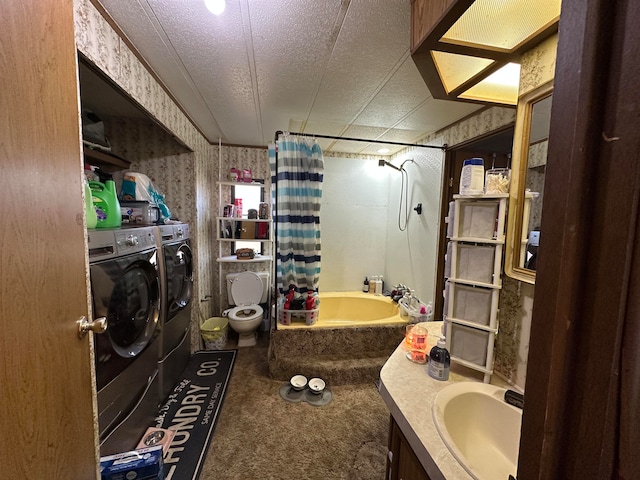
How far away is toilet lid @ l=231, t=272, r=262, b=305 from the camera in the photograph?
3121 millimetres

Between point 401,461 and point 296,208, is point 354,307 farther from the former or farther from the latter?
point 401,461

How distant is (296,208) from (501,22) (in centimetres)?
182

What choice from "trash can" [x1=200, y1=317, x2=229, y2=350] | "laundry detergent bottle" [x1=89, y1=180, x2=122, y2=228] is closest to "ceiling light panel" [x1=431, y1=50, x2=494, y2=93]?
"laundry detergent bottle" [x1=89, y1=180, x2=122, y2=228]

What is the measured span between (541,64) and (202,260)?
2.98 meters

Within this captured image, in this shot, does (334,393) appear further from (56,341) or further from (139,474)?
(56,341)

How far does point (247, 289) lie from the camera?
3164mm

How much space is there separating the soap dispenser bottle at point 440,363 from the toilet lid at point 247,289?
2401 mm

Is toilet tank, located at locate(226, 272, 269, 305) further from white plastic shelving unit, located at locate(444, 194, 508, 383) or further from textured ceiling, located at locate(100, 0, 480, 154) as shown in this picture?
white plastic shelving unit, located at locate(444, 194, 508, 383)

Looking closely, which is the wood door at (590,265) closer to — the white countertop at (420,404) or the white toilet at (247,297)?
the white countertop at (420,404)

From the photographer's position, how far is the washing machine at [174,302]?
1.89 metres

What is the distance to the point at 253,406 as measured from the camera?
198cm

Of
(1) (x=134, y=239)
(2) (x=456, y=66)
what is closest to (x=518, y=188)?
(2) (x=456, y=66)

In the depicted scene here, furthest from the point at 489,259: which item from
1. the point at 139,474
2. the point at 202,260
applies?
the point at 202,260

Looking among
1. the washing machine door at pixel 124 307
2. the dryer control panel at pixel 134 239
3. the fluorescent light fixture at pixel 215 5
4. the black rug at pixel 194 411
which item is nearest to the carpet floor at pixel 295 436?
the black rug at pixel 194 411
